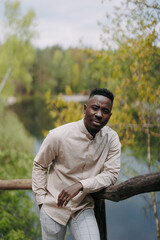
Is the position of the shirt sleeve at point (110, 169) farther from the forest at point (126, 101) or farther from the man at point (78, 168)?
the forest at point (126, 101)

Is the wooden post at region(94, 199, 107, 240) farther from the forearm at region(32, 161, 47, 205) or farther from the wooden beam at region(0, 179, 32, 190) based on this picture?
the wooden beam at region(0, 179, 32, 190)

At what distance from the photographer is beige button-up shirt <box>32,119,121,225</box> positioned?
1.69 meters

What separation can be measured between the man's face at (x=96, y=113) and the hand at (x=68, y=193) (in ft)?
1.12

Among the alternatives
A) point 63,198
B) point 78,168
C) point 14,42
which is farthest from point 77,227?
point 14,42

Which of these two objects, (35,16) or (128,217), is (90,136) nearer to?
(128,217)

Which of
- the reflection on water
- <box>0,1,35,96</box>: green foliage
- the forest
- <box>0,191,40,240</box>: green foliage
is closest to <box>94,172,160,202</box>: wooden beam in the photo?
the forest

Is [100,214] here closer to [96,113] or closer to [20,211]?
[96,113]

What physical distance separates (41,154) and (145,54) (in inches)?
102

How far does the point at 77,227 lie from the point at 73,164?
15.3 inches

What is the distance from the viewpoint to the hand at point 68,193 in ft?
5.27

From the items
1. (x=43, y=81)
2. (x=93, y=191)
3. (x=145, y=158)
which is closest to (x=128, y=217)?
(x=145, y=158)

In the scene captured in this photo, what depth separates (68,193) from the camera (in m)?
1.61

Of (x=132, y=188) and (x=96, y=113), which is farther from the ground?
(x=96, y=113)

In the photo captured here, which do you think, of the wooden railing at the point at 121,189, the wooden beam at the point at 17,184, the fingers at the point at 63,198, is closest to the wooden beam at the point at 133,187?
the wooden railing at the point at 121,189
